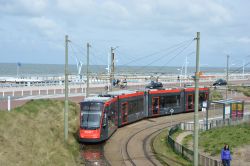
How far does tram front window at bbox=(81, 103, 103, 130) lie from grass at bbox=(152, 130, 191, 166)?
4.63 metres

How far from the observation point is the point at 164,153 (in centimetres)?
2652

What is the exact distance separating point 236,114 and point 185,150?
51.8 feet

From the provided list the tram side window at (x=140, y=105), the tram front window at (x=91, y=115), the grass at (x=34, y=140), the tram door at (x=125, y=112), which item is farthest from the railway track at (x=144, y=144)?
the grass at (x=34, y=140)

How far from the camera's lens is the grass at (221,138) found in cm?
2847

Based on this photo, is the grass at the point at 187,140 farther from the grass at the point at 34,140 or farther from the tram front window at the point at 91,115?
the grass at the point at 34,140

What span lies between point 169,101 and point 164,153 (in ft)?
56.6

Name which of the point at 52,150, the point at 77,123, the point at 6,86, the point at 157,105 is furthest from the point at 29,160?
the point at 6,86

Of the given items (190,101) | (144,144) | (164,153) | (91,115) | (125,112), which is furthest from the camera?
(190,101)

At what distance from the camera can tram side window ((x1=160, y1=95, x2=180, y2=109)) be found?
42.4 metres

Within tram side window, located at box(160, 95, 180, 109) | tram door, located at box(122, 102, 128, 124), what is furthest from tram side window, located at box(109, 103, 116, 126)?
tram side window, located at box(160, 95, 180, 109)

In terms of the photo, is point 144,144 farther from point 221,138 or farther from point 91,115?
point 221,138

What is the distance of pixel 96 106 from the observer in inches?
1102

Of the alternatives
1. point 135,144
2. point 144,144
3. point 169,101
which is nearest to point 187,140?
point 144,144

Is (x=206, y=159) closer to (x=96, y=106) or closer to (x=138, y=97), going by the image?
(x=96, y=106)
